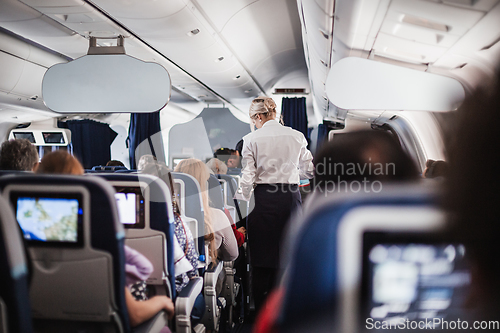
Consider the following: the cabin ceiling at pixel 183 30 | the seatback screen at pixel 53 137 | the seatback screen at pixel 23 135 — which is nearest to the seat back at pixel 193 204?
the cabin ceiling at pixel 183 30

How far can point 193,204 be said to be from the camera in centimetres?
250

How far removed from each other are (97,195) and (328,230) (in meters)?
0.87

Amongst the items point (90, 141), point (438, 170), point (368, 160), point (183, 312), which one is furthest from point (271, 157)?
point (90, 141)

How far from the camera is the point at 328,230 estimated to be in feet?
2.51

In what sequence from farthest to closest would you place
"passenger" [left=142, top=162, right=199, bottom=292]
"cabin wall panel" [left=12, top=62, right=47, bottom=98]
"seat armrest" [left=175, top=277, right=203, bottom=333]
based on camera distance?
"cabin wall panel" [left=12, top=62, right=47, bottom=98] < "passenger" [left=142, top=162, right=199, bottom=292] < "seat armrest" [left=175, top=277, right=203, bottom=333]

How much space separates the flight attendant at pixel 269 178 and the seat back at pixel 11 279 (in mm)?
1685

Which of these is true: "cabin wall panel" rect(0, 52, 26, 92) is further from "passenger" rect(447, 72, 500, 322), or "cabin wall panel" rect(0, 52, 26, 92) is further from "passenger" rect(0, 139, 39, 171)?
"passenger" rect(447, 72, 500, 322)

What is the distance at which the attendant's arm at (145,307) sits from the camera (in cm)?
157

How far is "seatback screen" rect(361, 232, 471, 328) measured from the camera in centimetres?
73

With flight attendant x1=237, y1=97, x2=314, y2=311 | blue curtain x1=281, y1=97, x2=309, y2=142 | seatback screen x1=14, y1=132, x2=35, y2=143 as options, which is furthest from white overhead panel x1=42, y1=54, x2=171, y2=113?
seatback screen x1=14, y1=132, x2=35, y2=143

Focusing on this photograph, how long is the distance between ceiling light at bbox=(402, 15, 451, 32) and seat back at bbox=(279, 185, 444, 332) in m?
1.52

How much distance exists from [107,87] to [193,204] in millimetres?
1607

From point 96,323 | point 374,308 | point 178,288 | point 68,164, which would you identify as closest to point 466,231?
point 374,308

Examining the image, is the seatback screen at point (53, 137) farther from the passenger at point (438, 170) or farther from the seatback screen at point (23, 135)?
the passenger at point (438, 170)
